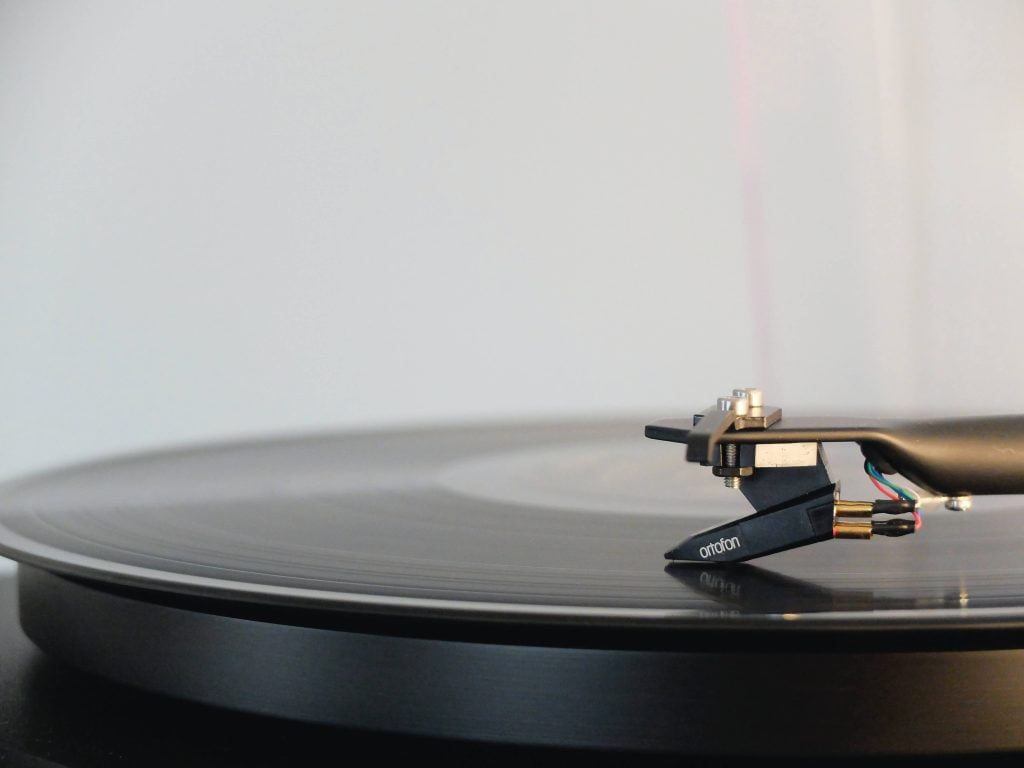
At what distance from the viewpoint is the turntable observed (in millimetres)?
567

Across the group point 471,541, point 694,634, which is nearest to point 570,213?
point 471,541

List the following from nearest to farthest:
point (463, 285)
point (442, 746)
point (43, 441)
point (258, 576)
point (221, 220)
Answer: point (442, 746) → point (258, 576) → point (43, 441) → point (221, 220) → point (463, 285)

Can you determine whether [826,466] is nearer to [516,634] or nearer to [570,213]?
[516,634]

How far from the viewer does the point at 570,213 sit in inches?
95.7

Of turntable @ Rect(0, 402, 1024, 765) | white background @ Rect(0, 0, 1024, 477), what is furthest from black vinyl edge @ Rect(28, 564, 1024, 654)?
white background @ Rect(0, 0, 1024, 477)

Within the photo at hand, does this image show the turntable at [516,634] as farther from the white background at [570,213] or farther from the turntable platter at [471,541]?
the white background at [570,213]

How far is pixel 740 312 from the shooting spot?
2453 mm

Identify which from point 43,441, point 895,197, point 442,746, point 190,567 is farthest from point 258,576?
point 895,197

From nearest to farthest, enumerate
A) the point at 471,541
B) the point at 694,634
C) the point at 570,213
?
the point at 694,634
the point at 471,541
the point at 570,213

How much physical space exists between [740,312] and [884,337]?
28 cm

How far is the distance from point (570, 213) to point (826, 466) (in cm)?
180

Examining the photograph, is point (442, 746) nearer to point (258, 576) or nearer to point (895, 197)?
point (258, 576)

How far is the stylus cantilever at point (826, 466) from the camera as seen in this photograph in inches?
25.6

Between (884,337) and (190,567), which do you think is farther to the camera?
(884,337)
